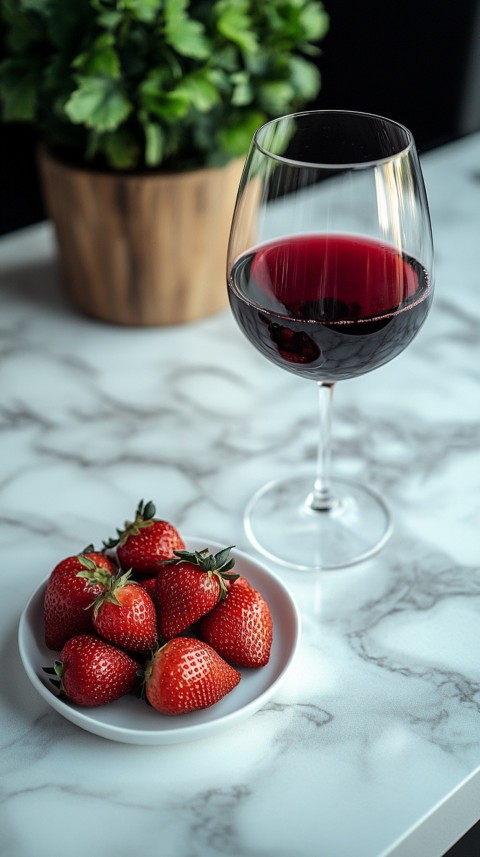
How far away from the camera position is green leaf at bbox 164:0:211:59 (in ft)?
3.46

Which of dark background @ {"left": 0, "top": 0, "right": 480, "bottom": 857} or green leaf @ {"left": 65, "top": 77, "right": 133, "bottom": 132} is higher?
green leaf @ {"left": 65, "top": 77, "right": 133, "bottom": 132}

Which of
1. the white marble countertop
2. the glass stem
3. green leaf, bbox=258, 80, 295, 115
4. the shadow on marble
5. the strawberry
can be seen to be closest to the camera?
the white marble countertop

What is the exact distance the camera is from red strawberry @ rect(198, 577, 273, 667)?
0.75 metres

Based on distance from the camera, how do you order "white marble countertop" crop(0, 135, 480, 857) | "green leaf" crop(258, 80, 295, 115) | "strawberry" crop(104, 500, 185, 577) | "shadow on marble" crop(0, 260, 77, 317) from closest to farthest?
"white marble countertop" crop(0, 135, 480, 857)
"strawberry" crop(104, 500, 185, 577)
"green leaf" crop(258, 80, 295, 115)
"shadow on marble" crop(0, 260, 77, 317)

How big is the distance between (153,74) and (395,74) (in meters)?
0.73

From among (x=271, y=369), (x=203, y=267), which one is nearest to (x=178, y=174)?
(x=203, y=267)

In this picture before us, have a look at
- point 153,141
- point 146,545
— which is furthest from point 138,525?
point 153,141

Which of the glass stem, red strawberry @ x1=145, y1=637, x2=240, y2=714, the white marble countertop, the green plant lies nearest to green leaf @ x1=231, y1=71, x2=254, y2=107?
the green plant

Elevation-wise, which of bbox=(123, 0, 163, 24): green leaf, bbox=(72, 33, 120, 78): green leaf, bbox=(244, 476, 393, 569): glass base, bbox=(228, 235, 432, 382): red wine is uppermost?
bbox=(123, 0, 163, 24): green leaf

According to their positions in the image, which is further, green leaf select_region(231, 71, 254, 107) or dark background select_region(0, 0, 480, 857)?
dark background select_region(0, 0, 480, 857)

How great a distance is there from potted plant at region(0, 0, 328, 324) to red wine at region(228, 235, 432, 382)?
1.17 ft

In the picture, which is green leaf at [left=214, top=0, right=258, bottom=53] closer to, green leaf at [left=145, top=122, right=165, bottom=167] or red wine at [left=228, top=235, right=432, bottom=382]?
green leaf at [left=145, top=122, right=165, bottom=167]

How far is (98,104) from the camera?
108 cm

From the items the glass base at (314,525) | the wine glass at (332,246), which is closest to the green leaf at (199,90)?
the wine glass at (332,246)
